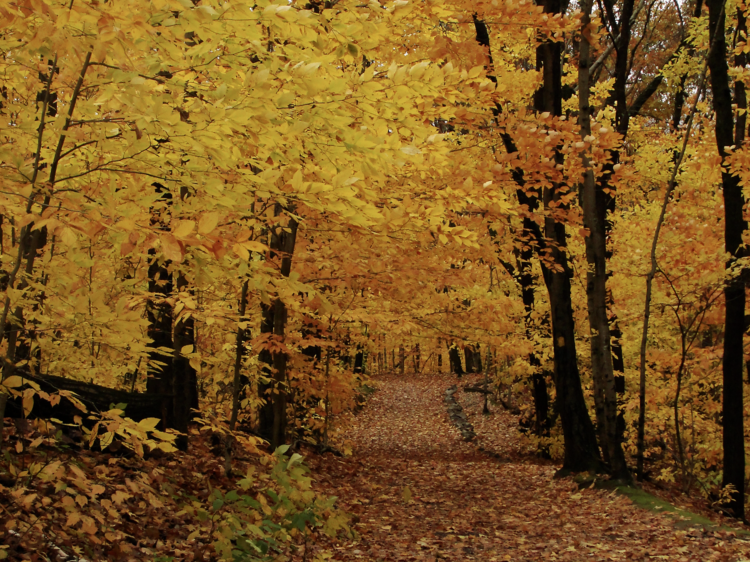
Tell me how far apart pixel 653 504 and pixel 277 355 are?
16.8ft

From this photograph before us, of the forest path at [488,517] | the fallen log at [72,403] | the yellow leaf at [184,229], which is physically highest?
the yellow leaf at [184,229]

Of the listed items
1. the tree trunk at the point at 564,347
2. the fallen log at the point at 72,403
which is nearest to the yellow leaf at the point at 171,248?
the fallen log at the point at 72,403

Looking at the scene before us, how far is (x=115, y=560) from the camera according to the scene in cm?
348

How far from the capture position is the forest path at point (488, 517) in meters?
5.20

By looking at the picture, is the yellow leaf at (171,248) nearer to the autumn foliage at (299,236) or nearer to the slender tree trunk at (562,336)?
the autumn foliage at (299,236)

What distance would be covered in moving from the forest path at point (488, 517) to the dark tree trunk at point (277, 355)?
95 cm

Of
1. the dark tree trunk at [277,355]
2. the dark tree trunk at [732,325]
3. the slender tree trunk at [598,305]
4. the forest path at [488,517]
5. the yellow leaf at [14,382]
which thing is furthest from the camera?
the dark tree trunk at [732,325]

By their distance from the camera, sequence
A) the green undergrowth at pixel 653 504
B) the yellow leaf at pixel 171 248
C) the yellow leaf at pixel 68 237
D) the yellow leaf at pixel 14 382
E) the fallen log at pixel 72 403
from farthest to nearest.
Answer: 1. the green undergrowth at pixel 653 504
2. the fallen log at pixel 72 403
3. the yellow leaf at pixel 14 382
4. the yellow leaf at pixel 68 237
5. the yellow leaf at pixel 171 248

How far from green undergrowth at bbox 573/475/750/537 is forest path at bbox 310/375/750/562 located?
0.45 ft

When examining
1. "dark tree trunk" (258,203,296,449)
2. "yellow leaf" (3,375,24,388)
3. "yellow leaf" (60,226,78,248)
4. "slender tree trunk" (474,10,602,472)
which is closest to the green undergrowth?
"slender tree trunk" (474,10,602,472)

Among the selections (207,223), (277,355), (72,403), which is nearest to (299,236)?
(277,355)

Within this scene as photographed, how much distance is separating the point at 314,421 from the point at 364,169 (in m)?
7.80

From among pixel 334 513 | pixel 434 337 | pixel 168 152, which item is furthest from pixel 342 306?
pixel 168 152

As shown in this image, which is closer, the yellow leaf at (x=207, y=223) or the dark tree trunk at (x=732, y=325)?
the yellow leaf at (x=207, y=223)
